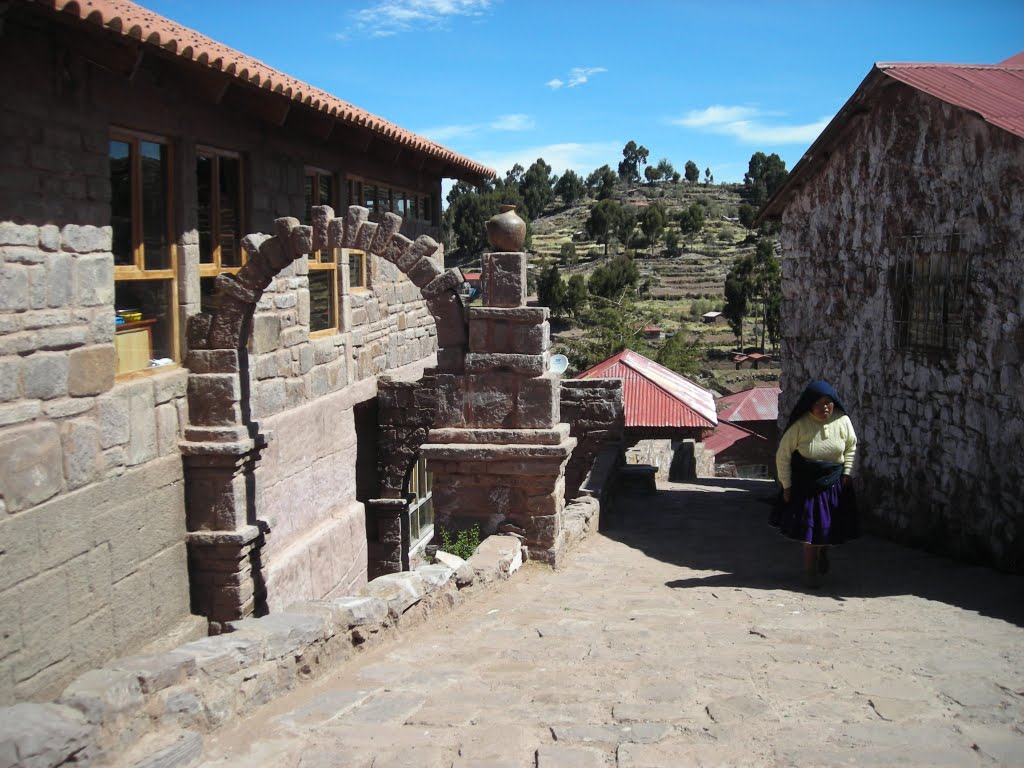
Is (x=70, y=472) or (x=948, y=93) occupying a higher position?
(x=948, y=93)

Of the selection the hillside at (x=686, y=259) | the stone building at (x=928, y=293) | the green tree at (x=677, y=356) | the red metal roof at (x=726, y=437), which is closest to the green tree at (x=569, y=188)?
the hillside at (x=686, y=259)

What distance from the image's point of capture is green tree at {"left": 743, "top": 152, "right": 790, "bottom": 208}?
81.0 metres

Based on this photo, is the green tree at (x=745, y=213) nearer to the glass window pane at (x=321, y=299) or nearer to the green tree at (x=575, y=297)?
the green tree at (x=575, y=297)

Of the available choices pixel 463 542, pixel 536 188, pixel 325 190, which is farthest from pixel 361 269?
pixel 536 188

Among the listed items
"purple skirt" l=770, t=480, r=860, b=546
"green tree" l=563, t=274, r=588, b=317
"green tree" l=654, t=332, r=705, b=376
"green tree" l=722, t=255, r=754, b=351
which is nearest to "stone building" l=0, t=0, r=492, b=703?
"purple skirt" l=770, t=480, r=860, b=546

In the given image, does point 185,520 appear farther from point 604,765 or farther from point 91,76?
point 604,765

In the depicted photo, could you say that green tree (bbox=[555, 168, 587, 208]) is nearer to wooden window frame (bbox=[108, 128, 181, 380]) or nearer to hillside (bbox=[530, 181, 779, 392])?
hillside (bbox=[530, 181, 779, 392])

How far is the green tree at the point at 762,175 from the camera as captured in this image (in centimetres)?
8101

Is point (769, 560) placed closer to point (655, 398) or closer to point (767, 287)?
point (655, 398)

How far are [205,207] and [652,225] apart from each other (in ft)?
198

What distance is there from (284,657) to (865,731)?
242cm

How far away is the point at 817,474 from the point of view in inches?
268

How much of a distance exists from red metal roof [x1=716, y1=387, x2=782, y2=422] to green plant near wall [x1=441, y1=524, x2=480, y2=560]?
59.7ft

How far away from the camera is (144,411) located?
673cm
